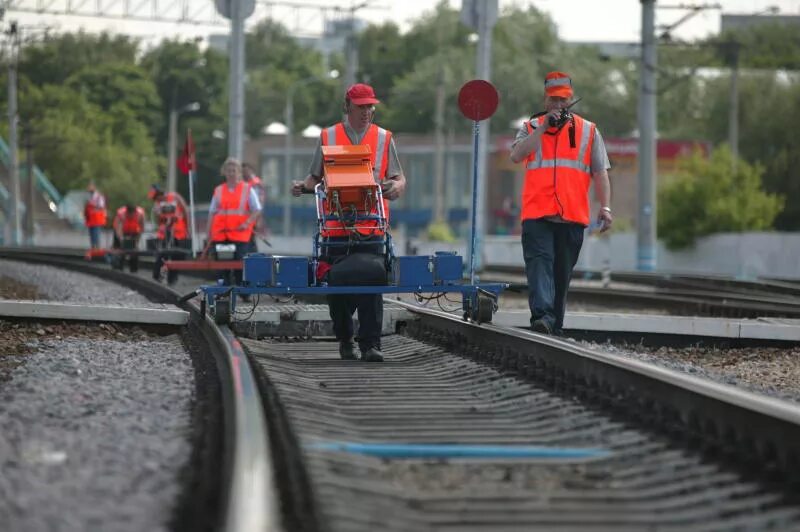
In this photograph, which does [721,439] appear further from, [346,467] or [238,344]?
[238,344]

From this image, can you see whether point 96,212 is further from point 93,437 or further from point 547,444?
point 547,444

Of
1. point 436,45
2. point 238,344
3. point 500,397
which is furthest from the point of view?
point 436,45

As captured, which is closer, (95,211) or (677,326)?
(677,326)

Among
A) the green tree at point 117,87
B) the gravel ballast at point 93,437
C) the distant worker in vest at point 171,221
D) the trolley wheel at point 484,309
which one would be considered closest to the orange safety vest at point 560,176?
the trolley wheel at point 484,309

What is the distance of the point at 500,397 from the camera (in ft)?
25.8

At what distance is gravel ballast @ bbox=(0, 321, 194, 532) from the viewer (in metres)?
4.85

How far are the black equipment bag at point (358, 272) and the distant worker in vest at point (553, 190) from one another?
123 centimetres

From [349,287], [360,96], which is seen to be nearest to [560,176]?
[360,96]

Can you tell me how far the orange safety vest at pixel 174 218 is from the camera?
82.0 feet

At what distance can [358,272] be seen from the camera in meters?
10.0

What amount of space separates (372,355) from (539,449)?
12.6ft

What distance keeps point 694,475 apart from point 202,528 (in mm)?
1894

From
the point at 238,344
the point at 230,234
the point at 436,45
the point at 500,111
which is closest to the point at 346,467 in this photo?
the point at 238,344

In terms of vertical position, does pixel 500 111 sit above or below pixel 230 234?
above
